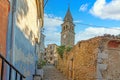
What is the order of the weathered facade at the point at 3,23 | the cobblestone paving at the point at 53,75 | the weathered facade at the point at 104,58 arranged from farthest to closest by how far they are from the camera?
the cobblestone paving at the point at 53,75
the weathered facade at the point at 104,58
the weathered facade at the point at 3,23

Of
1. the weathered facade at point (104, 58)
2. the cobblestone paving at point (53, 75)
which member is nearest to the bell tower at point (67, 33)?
the cobblestone paving at point (53, 75)

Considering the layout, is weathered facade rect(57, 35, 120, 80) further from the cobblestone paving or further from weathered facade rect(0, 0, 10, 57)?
weathered facade rect(0, 0, 10, 57)

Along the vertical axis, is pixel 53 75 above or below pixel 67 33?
below

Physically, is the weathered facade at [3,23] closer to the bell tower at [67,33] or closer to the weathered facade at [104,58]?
the weathered facade at [104,58]

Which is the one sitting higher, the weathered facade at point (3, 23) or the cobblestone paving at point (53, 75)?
the weathered facade at point (3, 23)

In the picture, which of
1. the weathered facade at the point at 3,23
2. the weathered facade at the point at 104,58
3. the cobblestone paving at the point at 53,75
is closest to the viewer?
the weathered facade at the point at 3,23

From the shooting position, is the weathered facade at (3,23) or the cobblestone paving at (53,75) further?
the cobblestone paving at (53,75)

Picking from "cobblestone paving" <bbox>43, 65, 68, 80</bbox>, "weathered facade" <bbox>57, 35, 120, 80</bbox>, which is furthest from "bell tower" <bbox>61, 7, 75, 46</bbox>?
"weathered facade" <bbox>57, 35, 120, 80</bbox>

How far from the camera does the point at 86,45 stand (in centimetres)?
1572

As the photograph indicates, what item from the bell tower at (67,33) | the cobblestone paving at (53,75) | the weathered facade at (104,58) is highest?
the bell tower at (67,33)

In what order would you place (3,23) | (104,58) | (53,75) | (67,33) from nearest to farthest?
(3,23)
(104,58)
(53,75)
(67,33)

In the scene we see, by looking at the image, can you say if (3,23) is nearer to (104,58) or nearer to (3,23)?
A: (3,23)

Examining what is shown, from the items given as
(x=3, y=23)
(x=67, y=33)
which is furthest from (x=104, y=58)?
(x=67, y=33)

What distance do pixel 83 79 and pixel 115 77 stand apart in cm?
236
